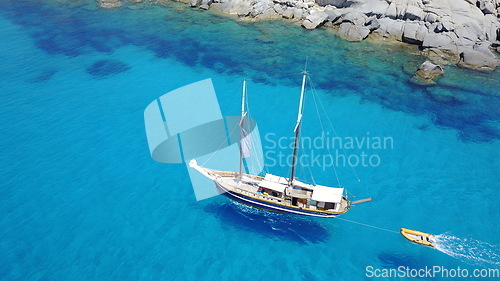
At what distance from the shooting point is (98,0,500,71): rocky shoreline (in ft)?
179

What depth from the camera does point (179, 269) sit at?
29719 millimetres

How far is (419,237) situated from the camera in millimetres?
30953

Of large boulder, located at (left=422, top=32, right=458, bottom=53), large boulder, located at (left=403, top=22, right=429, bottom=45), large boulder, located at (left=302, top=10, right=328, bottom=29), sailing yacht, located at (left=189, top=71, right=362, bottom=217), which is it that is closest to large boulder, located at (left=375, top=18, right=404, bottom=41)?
large boulder, located at (left=403, top=22, right=429, bottom=45)

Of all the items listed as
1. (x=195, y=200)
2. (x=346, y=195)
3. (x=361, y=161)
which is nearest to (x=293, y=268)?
(x=346, y=195)

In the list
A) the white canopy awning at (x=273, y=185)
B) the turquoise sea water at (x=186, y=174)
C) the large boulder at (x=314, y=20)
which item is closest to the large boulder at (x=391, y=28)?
the turquoise sea water at (x=186, y=174)

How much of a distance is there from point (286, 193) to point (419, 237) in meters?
11.6

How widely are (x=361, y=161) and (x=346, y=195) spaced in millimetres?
6412

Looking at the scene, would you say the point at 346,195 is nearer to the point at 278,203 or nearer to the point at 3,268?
the point at 278,203

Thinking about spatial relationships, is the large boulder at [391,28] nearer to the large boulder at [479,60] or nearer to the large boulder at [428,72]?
the large boulder at [428,72]

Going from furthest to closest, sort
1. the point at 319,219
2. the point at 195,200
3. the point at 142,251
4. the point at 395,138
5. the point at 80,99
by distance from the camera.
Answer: the point at 80,99 → the point at 395,138 → the point at 195,200 → the point at 319,219 → the point at 142,251

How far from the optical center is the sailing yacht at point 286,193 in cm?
3152

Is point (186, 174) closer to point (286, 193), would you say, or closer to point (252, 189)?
A: point (252, 189)

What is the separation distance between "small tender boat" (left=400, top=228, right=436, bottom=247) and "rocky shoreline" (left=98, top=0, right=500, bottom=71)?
105 feet

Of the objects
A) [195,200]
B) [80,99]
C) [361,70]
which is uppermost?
[361,70]
